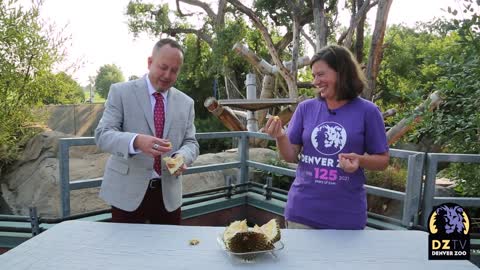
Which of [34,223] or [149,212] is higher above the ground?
[149,212]

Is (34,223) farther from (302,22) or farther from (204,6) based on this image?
(204,6)

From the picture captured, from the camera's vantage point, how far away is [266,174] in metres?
5.19

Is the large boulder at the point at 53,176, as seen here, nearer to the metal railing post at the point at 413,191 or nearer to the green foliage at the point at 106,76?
the metal railing post at the point at 413,191

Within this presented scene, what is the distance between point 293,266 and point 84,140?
1879mm

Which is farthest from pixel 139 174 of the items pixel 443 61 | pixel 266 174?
pixel 266 174

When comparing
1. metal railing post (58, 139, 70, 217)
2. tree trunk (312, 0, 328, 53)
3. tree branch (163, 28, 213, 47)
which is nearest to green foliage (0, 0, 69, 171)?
metal railing post (58, 139, 70, 217)

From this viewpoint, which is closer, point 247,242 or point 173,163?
point 247,242

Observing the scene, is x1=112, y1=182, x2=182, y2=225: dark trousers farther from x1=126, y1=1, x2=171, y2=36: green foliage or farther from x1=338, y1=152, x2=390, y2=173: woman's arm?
x1=126, y1=1, x2=171, y2=36: green foliage

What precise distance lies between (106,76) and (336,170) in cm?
6235

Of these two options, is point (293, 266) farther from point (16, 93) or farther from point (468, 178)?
point (16, 93)

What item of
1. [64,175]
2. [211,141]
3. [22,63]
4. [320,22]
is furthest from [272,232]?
[211,141]

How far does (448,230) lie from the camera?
1258 mm

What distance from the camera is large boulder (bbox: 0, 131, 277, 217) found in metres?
4.99

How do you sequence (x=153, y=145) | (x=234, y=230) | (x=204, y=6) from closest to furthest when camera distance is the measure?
(x=234, y=230), (x=153, y=145), (x=204, y=6)
